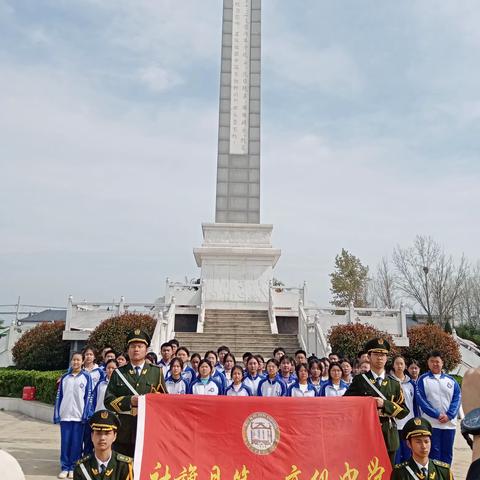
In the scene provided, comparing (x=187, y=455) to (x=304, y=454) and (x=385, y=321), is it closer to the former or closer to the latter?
(x=304, y=454)

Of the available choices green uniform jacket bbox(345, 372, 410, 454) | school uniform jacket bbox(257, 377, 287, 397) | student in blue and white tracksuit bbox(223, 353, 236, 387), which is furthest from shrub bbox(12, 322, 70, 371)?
green uniform jacket bbox(345, 372, 410, 454)

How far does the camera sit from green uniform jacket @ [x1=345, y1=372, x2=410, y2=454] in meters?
4.73

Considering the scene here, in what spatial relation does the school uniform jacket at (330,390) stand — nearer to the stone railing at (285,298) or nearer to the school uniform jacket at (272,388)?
Answer: the school uniform jacket at (272,388)

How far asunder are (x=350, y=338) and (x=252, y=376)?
5751 mm

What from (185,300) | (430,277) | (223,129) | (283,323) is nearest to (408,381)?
(283,323)

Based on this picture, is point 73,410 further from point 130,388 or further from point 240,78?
point 240,78

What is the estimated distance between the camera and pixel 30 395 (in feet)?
38.5

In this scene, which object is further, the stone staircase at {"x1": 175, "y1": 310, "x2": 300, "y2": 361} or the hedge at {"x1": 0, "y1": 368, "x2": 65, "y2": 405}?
the stone staircase at {"x1": 175, "y1": 310, "x2": 300, "y2": 361}

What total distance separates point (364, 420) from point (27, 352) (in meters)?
11.8

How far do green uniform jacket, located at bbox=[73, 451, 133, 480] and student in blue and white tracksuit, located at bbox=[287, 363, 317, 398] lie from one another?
3.30 metres

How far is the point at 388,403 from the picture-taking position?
15.6 feet

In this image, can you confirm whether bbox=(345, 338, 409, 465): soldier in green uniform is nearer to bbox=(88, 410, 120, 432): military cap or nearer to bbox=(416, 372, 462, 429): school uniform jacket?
bbox=(416, 372, 462, 429): school uniform jacket

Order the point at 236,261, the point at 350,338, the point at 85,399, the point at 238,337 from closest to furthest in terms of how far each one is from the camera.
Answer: the point at 85,399, the point at 350,338, the point at 238,337, the point at 236,261

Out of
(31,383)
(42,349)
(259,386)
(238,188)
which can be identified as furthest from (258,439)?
(238,188)
